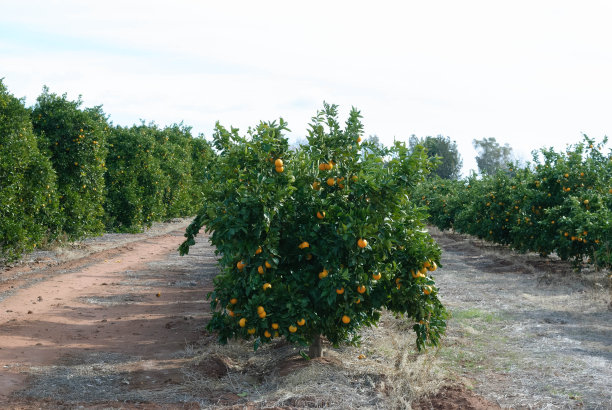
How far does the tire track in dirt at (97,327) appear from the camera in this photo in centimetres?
509

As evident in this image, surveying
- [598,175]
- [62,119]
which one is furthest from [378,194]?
[62,119]

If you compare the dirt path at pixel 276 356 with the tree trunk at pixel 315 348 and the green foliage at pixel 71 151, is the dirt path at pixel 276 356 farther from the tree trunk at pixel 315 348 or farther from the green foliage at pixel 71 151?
the green foliage at pixel 71 151

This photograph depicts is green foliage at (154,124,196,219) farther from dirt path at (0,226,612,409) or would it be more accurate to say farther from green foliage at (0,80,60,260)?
dirt path at (0,226,612,409)

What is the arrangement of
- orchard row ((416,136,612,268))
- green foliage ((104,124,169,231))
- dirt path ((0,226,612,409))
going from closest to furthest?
dirt path ((0,226,612,409)) < orchard row ((416,136,612,268)) < green foliage ((104,124,169,231))

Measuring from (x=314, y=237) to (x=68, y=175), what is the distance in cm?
1076

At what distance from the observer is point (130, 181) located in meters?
18.9

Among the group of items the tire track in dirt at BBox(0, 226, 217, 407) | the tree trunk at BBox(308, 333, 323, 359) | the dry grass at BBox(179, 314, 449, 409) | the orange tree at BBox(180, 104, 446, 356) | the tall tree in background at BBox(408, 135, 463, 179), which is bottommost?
the tire track in dirt at BBox(0, 226, 217, 407)

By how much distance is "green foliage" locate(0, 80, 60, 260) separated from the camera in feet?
33.6

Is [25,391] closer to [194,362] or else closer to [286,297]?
[194,362]

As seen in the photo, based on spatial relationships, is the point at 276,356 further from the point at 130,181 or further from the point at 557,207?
the point at 130,181

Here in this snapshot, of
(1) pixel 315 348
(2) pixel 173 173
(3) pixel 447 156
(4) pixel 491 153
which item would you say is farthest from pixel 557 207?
(4) pixel 491 153

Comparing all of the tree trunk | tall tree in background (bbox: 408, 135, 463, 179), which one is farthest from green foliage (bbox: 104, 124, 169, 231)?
tall tree in background (bbox: 408, 135, 463, 179)

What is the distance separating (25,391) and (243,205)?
2567 mm

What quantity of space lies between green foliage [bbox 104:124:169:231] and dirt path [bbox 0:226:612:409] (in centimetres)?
790
